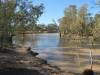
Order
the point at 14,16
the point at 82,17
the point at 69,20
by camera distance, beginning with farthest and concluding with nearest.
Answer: the point at 69,20, the point at 82,17, the point at 14,16

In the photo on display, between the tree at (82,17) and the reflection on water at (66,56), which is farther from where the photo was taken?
the tree at (82,17)

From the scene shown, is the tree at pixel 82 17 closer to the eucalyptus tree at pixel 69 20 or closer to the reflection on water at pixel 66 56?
the eucalyptus tree at pixel 69 20

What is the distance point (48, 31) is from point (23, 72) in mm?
176989

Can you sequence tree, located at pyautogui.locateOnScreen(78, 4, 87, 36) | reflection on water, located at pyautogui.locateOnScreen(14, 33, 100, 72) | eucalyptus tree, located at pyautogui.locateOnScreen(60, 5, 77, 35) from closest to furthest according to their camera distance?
reflection on water, located at pyautogui.locateOnScreen(14, 33, 100, 72), tree, located at pyautogui.locateOnScreen(78, 4, 87, 36), eucalyptus tree, located at pyautogui.locateOnScreen(60, 5, 77, 35)

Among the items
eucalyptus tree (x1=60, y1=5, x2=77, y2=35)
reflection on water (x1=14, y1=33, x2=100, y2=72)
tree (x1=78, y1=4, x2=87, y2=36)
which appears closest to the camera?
reflection on water (x1=14, y1=33, x2=100, y2=72)

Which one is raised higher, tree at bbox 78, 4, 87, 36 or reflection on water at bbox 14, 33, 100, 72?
tree at bbox 78, 4, 87, 36

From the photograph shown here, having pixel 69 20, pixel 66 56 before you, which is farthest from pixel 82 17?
pixel 66 56

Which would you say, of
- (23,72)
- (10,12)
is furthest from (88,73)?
(10,12)

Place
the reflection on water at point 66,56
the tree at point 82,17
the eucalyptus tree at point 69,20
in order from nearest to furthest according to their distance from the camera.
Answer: the reflection on water at point 66,56
the tree at point 82,17
the eucalyptus tree at point 69,20

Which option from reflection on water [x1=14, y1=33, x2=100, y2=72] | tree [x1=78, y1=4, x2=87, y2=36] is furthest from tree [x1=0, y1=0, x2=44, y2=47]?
tree [x1=78, y1=4, x2=87, y2=36]

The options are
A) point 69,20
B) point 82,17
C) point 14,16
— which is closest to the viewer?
point 14,16

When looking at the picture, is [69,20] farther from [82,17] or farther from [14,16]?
[14,16]

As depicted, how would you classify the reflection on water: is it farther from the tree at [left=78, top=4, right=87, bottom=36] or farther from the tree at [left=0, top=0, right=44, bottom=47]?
the tree at [left=78, top=4, right=87, bottom=36]

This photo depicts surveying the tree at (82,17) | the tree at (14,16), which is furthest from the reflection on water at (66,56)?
the tree at (82,17)
